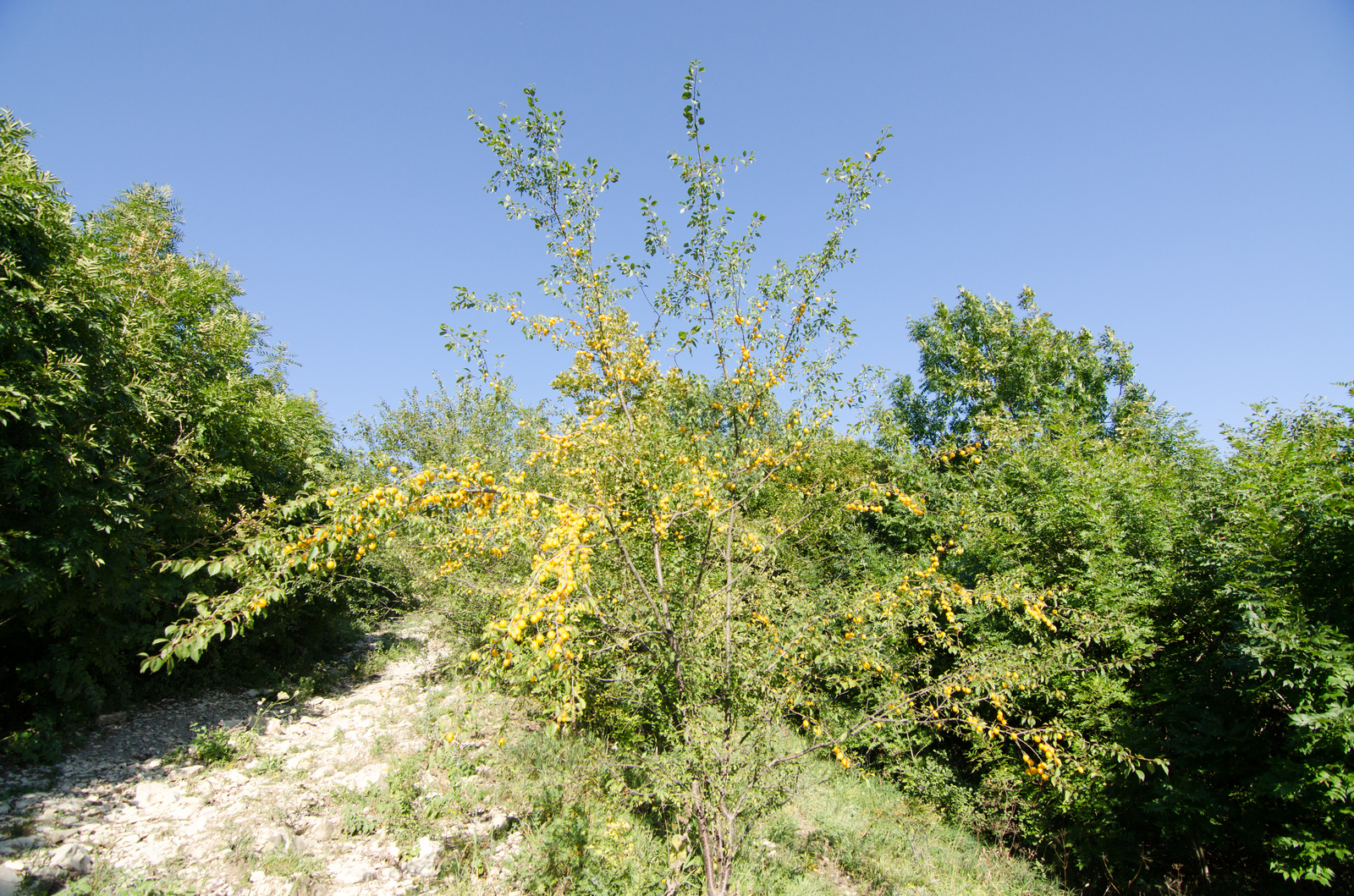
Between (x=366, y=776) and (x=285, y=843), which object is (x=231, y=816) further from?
(x=366, y=776)

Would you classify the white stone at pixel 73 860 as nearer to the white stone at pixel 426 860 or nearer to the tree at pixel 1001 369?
the white stone at pixel 426 860

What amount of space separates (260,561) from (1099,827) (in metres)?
7.74

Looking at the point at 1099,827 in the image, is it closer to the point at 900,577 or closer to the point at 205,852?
the point at 900,577

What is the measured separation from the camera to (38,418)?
4492mm

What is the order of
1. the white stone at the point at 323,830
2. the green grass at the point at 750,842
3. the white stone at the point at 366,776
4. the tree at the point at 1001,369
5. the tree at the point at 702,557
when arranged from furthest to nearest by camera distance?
the tree at the point at 1001,369 < the white stone at the point at 366,776 < the white stone at the point at 323,830 < the green grass at the point at 750,842 < the tree at the point at 702,557

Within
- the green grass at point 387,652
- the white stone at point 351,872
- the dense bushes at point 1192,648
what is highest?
the dense bushes at point 1192,648

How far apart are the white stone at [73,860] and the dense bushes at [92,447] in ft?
7.47

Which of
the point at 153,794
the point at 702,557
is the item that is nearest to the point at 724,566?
the point at 702,557

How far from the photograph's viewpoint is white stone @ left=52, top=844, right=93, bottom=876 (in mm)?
3797

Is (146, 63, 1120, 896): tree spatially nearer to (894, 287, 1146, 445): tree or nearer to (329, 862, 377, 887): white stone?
(329, 862, 377, 887): white stone

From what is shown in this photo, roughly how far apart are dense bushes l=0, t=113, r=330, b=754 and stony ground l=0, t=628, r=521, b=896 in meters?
0.88

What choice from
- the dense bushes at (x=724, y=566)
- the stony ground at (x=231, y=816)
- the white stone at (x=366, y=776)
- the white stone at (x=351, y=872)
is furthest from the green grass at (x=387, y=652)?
the white stone at (x=351, y=872)

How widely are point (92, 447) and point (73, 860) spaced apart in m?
3.51

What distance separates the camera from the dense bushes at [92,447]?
476cm
